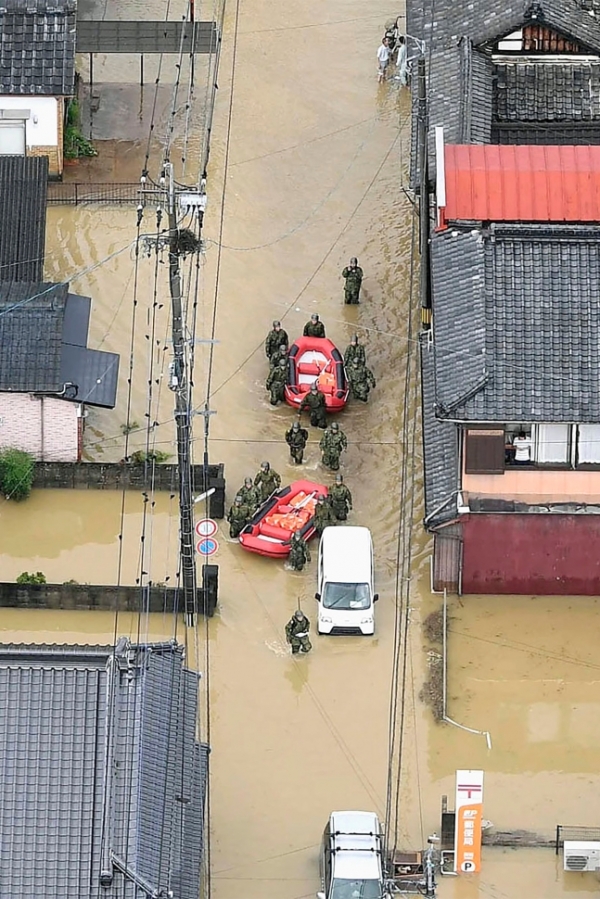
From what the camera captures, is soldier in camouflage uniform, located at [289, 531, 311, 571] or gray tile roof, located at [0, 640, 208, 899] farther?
soldier in camouflage uniform, located at [289, 531, 311, 571]

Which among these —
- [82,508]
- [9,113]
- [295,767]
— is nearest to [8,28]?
[9,113]

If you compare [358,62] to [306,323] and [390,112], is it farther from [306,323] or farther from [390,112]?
[306,323]

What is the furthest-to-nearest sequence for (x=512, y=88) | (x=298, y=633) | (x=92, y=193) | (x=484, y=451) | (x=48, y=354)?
(x=92, y=193) < (x=512, y=88) < (x=48, y=354) < (x=484, y=451) < (x=298, y=633)

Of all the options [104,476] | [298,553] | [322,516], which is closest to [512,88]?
[322,516]

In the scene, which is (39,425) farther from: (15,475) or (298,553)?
(298,553)

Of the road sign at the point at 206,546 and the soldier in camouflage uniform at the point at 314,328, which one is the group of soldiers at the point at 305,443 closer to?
the soldier in camouflage uniform at the point at 314,328

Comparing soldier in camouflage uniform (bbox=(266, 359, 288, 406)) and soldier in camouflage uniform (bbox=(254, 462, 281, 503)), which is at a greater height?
soldier in camouflage uniform (bbox=(266, 359, 288, 406))

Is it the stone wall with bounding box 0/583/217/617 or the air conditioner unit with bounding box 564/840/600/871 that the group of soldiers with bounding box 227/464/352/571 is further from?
the air conditioner unit with bounding box 564/840/600/871

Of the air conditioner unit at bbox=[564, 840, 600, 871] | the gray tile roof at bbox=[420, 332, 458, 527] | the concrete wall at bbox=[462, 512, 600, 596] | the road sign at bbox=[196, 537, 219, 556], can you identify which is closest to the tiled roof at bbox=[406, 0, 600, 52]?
the gray tile roof at bbox=[420, 332, 458, 527]
